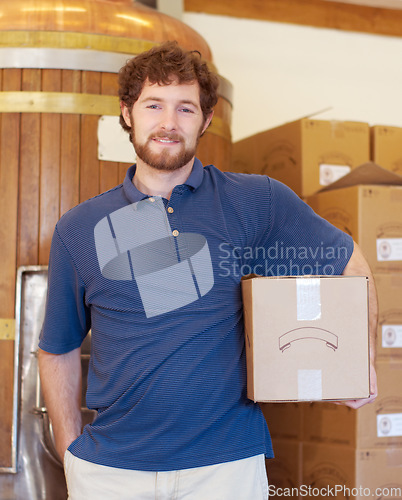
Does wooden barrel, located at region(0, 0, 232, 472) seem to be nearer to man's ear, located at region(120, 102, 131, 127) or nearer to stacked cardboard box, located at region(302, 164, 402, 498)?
man's ear, located at region(120, 102, 131, 127)

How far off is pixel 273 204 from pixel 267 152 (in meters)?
1.42

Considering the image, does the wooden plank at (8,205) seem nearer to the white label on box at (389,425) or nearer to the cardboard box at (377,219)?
the cardboard box at (377,219)

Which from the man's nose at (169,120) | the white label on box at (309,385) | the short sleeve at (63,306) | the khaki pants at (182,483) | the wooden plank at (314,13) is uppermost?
the wooden plank at (314,13)

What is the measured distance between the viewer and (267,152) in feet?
10.4

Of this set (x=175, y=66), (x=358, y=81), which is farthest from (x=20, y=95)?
(x=358, y=81)

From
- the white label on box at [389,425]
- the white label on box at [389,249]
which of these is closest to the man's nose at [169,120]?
the white label on box at [389,249]

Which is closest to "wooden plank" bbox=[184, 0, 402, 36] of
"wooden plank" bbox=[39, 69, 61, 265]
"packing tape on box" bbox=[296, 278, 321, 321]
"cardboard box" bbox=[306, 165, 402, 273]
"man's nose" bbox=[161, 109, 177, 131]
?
"wooden plank" bbox=[39, 69, 61, 265]

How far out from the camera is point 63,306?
185 centimetres

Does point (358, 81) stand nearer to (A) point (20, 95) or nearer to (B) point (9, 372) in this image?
(A) point (20, 95)

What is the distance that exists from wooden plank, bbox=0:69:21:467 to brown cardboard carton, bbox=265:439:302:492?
1.19 meters

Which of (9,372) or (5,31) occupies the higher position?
(5,31)

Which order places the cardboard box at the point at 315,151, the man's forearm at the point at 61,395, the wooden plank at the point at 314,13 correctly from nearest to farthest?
the man's forearm at the point at 61,395, the cardboard box at the point at 315,151, the wooden plank at the point at 314,13

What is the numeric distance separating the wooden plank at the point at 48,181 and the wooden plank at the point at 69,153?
0.02m

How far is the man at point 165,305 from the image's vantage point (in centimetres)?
161
